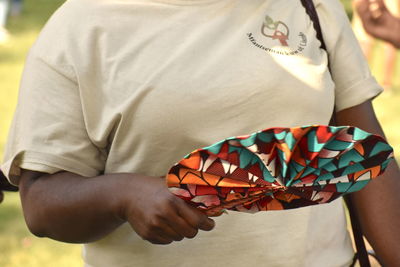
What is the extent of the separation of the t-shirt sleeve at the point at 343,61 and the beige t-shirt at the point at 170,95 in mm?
65

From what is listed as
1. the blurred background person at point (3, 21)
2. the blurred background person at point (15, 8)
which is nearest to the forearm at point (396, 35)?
the blurred background person at point (3, 21)

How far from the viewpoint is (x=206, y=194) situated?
179 centimetres

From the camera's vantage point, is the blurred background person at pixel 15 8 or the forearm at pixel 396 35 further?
the blurred background person at pixel 15 8

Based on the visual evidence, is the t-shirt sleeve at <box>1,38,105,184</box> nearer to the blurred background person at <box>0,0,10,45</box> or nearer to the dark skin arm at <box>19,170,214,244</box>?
the dark skin arm at <box>19,170,214,244</box>

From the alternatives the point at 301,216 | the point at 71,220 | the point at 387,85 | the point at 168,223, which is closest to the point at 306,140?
the point at 168,223

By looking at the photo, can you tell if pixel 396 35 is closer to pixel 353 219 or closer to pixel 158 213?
pixel 353 219

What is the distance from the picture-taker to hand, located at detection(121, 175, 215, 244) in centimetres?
185

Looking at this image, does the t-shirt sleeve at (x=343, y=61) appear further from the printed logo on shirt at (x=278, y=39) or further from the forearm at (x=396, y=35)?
the forearm at (x=396, y=35)

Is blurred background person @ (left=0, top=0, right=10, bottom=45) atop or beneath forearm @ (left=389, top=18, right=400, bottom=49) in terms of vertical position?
beneath

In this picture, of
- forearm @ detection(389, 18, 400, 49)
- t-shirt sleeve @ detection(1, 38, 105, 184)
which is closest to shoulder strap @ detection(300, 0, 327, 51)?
t-shirt sleeve @ detection(1, 38, 105, 184)

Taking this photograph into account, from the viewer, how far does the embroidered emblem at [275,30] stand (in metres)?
2.12

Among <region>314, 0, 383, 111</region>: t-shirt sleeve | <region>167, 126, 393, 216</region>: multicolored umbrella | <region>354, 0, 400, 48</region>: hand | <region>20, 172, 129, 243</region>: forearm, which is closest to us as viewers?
<region>167, 126, 393, 216</region>: multicolored umbrella

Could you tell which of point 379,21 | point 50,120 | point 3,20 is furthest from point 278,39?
point 3,20

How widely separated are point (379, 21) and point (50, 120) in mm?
1574
